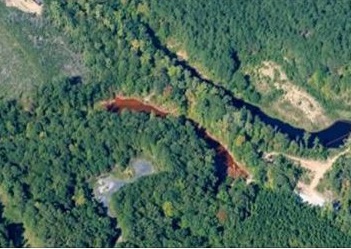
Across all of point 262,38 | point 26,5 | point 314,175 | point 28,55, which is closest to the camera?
point 314,175

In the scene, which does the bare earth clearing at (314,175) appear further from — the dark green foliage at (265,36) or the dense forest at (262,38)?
the dark green foliage at (265,36)

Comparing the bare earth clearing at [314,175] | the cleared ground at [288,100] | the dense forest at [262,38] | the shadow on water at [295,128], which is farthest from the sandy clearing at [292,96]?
the bare earth clearing at [314,175]

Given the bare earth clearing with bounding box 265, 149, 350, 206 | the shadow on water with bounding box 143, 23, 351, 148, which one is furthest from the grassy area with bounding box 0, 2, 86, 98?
the bare earth clearing with bounding box 265, 149, 350, 206

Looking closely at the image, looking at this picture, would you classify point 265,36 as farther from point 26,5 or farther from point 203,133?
point 26,5

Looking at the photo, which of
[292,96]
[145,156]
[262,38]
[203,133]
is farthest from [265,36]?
[145,156]

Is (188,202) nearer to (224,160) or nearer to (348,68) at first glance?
(224,160)

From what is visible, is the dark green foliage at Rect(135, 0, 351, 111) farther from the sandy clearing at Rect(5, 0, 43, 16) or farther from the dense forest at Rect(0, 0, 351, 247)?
the sandy clearing at Rect(5, 0, 43, 16)
